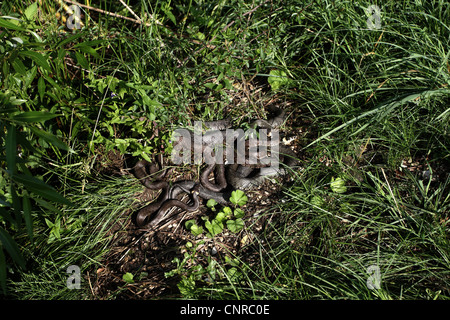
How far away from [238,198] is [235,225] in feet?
0.68

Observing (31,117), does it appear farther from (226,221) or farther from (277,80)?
(277,80)

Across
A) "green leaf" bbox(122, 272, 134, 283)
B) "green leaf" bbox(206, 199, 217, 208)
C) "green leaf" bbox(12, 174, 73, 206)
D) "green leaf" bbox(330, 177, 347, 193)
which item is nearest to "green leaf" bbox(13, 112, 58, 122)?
"green leaf" bbox(12, 174, 73, 206)

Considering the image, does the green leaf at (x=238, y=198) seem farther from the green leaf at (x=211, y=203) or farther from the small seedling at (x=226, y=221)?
the green leaf at (x=211, y=203)

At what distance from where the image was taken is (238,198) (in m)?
2.99

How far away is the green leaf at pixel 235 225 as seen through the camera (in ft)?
9.47

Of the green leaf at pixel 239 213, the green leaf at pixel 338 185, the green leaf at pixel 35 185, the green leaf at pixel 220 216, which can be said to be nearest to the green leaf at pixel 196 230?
the green leaf at pixel 220 216

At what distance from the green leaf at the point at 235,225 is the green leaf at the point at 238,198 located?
0.14 metres

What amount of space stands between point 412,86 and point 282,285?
1.81 meters

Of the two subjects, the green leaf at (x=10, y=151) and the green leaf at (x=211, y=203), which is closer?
the green leaf at (x=10, y=151)

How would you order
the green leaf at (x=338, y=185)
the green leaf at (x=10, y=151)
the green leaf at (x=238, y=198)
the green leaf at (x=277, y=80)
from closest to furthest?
the green leaf at (x=10, y=151) < the green leaf at (x=338, y=185) < the green leaf at (x=238, y=198) < the green leaf at (x=277, y=80)

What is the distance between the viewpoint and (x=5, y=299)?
2.59 metres

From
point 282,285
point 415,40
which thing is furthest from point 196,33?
point 282,285

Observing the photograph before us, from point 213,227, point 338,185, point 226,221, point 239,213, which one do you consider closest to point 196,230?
point 213,227

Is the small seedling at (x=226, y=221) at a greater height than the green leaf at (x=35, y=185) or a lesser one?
lesser
